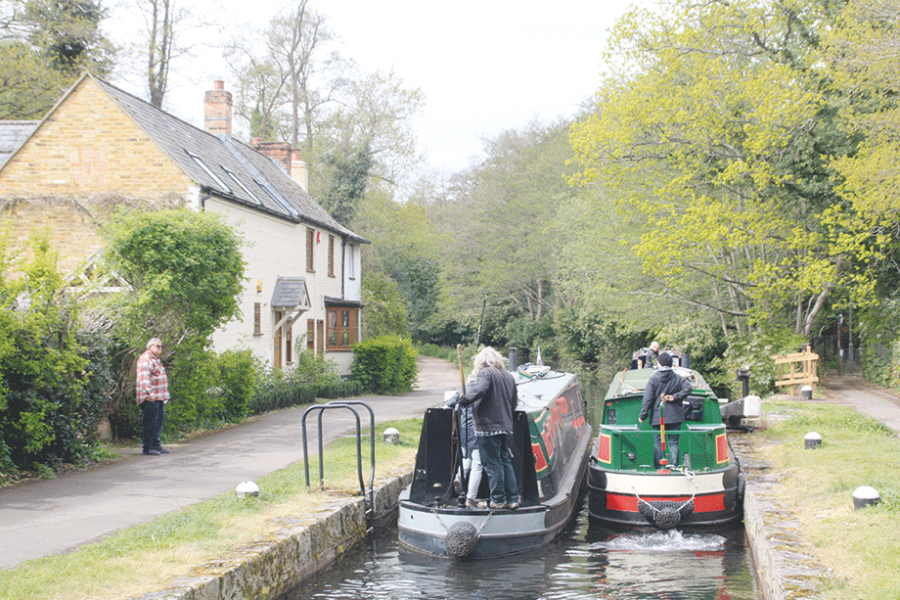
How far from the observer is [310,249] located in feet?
84.2

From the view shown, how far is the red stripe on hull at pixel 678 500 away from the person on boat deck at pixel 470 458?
206 centimetres

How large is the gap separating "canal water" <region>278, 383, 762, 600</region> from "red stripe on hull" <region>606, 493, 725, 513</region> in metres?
0.31

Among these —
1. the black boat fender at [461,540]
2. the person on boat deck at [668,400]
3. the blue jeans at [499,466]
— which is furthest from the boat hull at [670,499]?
the black boat fender at [461,540]

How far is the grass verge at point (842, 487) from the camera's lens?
5898 mm

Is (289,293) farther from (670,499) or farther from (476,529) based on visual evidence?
(476,529)

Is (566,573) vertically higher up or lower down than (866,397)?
lower down

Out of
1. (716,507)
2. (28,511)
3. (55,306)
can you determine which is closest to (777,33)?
(716,507)

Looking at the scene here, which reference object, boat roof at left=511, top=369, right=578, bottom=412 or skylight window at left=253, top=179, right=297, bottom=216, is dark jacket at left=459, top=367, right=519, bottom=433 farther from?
skylight window at left=253, top=179, right=297, bottom=216

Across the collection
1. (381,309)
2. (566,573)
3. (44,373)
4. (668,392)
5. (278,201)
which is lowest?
(566,573)

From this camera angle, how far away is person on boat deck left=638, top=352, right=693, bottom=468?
10.2 metres

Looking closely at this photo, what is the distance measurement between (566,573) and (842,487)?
327 centimetres

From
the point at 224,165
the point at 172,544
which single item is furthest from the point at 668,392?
the point at 224,165

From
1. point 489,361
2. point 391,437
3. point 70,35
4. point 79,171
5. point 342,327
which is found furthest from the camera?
point 70,35

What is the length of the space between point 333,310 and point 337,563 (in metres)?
20.0
